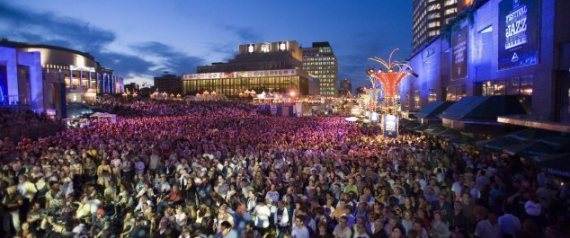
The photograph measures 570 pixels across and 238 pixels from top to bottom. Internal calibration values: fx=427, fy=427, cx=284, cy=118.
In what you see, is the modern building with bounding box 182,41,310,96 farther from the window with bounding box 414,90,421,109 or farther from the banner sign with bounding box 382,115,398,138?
the banner sign with bounding box 382,115,398,138

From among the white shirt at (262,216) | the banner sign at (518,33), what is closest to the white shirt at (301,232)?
the white shirt at (262,216)

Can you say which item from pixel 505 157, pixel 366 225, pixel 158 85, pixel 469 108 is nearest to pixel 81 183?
pixel 366 225

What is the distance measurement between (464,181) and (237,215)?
5386 millimetres

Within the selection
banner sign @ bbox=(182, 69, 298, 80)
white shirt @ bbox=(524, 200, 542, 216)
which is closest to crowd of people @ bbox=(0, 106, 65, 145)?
white shirt @ bbox=(524, 200, 542, 216)

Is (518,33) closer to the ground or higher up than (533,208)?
higher up

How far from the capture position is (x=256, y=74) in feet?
419

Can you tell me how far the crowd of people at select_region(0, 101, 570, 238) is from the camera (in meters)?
7.41

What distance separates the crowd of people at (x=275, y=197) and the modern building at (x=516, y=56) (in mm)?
2865

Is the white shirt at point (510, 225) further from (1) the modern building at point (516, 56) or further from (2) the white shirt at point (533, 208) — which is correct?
(1) the modern building at point (516, 56)

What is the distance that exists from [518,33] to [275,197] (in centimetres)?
1390

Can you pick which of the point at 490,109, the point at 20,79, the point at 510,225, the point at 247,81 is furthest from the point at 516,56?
the point at 247,81

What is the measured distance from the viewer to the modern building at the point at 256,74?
12681 centimetres

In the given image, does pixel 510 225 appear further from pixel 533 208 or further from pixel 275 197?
pixel 275 197

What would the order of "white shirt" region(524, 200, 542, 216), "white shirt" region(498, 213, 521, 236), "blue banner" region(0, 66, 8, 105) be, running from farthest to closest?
"blue banner" region(0, 66, 8, 105)
"white shirt" region(524, 200, 542, 216)
"white shirt" region(498, 213, 521, 236)
